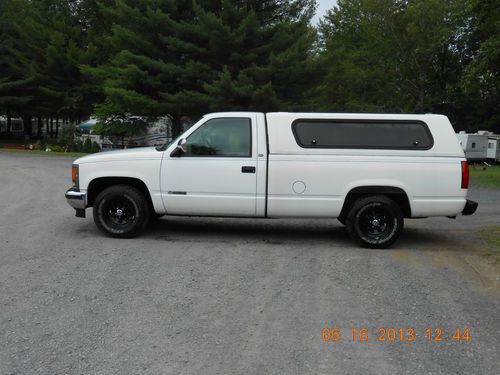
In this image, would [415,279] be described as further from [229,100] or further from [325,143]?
[229,100]

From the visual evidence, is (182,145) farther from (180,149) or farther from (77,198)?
(77,198)

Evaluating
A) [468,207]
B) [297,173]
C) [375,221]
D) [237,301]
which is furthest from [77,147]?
[237,301]

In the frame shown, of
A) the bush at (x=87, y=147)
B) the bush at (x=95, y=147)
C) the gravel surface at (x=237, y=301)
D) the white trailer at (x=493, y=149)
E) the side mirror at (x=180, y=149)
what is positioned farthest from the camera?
the white trailer at (x=493, y=149)

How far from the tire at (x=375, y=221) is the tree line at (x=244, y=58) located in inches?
618

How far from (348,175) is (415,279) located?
1.98 meters

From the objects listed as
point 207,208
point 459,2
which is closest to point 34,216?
point 207,208

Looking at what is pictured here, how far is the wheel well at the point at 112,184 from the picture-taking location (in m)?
8.12

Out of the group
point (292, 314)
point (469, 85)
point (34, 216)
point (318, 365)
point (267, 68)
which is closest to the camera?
point (318, 365)

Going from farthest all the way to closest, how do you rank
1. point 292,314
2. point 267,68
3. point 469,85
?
point 267,68, point 469,85, point 292,314

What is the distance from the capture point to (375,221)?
779 centimetres

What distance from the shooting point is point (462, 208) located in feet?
25.3

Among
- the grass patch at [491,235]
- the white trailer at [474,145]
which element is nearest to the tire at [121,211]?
the grass patch at [491,235]

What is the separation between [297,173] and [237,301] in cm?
285

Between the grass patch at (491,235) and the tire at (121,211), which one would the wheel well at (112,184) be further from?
the grass patch at (491,235)
